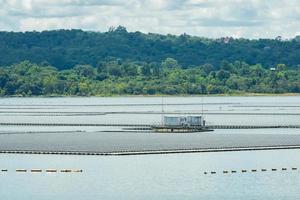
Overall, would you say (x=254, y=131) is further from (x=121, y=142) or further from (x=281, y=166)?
(x=281, y=166)

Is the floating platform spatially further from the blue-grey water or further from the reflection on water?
the reflection on water

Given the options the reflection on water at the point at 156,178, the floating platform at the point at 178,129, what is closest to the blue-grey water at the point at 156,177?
the reflection on water at the point at 156,178

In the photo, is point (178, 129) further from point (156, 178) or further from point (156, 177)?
point (156, 178)

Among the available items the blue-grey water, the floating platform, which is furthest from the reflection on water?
the floating platform

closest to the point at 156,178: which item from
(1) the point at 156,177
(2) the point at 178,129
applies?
(1) the point at 156,177

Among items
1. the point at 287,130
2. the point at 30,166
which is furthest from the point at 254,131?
the point at 30,166

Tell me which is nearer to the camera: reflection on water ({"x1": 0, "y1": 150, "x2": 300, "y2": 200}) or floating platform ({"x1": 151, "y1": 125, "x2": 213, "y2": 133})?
reflection on water ({"x1": 0, "y1": 150, "x2": 300, "y2": 200})

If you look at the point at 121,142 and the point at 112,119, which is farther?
the point at 112,119

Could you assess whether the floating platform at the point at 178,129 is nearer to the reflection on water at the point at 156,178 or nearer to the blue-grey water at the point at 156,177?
the blue-grey water at the point at 156,177

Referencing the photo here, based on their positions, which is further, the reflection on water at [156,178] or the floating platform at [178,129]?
the floating platform at [178,129]

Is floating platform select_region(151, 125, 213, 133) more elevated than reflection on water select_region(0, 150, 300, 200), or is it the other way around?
reflection on water select_region(0, 150, 300, 200)

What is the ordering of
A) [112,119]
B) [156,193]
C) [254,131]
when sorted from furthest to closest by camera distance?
1. [112,119]
2. [254,131]
3. [156,193]
